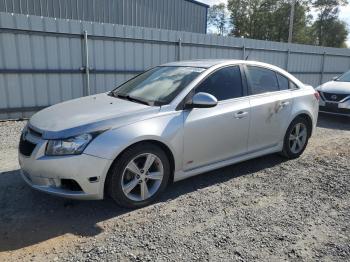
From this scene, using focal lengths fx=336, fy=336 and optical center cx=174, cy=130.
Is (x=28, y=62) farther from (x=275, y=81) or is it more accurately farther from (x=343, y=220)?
(x=343, y=220)

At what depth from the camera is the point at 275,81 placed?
5.17m

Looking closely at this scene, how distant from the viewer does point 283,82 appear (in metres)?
5.28

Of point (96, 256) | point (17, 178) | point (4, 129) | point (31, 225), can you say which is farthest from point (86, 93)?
point (96, 256)

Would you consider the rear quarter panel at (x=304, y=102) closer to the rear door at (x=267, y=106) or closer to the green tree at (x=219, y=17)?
the rear door at (x=267, y=106)

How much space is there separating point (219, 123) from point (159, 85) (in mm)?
916

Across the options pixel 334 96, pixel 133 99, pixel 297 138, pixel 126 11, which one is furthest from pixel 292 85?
pixel 126 11

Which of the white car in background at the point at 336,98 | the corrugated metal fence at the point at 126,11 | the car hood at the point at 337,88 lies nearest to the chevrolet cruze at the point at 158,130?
the white car in background at the point at 336,98

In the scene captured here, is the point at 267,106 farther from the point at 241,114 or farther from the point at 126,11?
the point at 126,11

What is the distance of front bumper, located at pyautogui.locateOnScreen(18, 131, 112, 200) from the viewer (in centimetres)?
325

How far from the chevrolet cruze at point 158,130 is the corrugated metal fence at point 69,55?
4.07m

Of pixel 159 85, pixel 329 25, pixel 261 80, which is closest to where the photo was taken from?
pixel 159 85

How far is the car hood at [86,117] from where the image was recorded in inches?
132

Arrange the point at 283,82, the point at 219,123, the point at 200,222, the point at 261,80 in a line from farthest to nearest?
1. the point at 283,82
2. the point at 261,80
3. the point at 219,123
4. the point at 200,222

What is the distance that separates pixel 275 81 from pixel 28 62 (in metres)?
5.67
